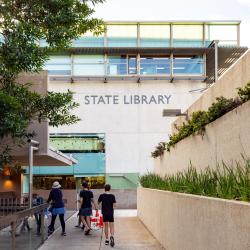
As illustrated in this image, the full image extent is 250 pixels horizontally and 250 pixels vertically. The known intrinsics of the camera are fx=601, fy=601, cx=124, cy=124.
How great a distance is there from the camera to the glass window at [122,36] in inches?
1532

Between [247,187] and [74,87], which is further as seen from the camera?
[74,87]

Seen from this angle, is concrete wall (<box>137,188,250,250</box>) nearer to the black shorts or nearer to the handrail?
the black shorts

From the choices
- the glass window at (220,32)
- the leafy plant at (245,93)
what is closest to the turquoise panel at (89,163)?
the glass window at (220,32)

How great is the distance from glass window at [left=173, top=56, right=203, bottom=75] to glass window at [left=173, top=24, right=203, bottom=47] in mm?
961

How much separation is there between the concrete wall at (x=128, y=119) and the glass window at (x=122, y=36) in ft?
8.43

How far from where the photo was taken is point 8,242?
10.0 m

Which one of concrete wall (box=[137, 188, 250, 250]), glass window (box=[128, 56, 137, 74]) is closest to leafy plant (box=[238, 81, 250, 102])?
concrete wall (box=[137, 188, 250, 250])

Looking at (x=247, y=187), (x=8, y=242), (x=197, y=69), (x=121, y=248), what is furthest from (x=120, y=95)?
(x=247, y=187)

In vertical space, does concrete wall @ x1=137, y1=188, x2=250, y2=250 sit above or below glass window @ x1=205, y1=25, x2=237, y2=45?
below

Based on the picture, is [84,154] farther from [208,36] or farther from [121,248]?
[121,248]

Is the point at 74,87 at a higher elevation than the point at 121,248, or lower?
higher

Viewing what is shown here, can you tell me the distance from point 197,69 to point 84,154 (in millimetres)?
9275

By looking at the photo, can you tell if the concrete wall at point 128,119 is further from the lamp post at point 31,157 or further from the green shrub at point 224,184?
the green shrub at point 224,184

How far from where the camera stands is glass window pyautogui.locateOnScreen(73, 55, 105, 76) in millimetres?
39375
